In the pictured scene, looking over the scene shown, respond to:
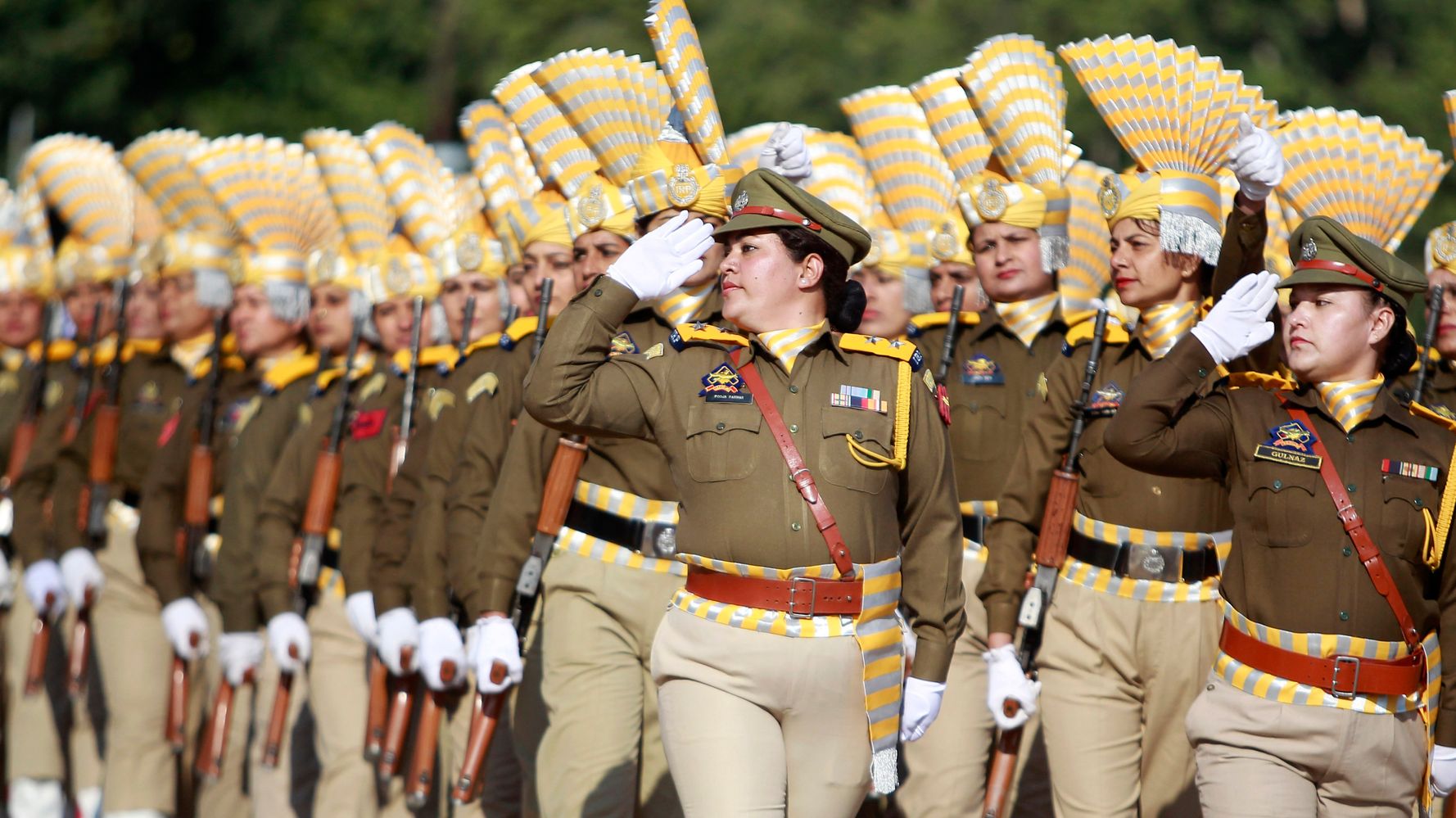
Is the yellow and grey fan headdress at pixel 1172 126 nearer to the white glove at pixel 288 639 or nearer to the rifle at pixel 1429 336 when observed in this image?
the rifle at pixel 1429 336

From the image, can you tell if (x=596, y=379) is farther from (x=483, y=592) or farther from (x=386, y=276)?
(x=386, y=276)

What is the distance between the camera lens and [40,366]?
12.0m

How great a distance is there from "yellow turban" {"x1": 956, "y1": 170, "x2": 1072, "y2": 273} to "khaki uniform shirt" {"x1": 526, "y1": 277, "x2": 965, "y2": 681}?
2278 millimetres

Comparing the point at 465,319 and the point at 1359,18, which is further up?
the point at 1359,18

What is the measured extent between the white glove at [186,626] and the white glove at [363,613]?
4.52ft

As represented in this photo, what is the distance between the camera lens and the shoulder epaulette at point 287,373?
9477 millimetres

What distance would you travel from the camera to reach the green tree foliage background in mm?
22473

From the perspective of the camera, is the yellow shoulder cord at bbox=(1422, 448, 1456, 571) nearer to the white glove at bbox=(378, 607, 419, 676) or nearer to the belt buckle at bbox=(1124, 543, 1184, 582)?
the belt buckle at bbox=(1124, 543, 1184, 582)

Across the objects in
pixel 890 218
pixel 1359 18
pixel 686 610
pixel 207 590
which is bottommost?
pixel 207 590

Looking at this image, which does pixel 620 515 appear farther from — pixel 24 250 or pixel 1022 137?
pixel 24 250

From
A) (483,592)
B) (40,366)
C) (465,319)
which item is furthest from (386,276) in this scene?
(40,366)

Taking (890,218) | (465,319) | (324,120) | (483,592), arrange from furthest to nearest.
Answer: (324,120)
(890,218)
(465,319)
(483,592)

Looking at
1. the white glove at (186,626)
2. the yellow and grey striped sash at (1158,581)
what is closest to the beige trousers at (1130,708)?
the yellow and grey striped sash at (1158,581)

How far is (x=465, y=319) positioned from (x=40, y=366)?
425 centimetres
